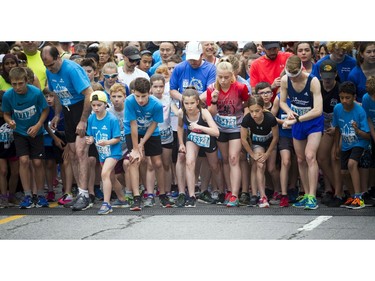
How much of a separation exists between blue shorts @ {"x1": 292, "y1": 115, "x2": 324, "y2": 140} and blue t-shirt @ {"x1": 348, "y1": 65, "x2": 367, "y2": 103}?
38cm

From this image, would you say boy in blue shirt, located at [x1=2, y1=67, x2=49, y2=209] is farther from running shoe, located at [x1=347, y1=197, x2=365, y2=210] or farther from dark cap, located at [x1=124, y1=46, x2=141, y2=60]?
running shoe, located at [x1=347, y1=197, x2=365, y2=210]

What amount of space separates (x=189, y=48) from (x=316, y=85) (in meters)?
1.04

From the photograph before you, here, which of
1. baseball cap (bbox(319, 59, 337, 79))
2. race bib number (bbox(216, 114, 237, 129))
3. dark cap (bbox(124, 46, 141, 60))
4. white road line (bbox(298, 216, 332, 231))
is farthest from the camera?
dark cap (bbox(124, 46, 141, 60))

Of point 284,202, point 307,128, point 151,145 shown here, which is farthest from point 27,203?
point 307,128

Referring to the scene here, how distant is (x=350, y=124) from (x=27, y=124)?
2559 millimetres

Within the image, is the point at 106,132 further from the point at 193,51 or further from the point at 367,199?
the point at 367,199

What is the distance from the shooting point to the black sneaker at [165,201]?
913cm

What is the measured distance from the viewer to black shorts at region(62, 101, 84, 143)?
9.31m

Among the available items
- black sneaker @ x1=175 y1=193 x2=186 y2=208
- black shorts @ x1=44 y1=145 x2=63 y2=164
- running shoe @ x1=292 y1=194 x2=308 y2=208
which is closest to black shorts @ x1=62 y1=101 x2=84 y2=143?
black shorts @ x1=44 y1=145 x2=63 y2=164

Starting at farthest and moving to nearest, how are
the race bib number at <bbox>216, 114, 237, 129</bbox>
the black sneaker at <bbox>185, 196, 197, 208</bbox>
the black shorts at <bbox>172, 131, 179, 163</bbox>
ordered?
the black shorts at <bbox>172, 131, 179, 163</bbox>
the race bib number at <bbox>216, 114, 237, 129</bbox>
the black sneaker at <bbox>185, 196, 197, 208</bbox>

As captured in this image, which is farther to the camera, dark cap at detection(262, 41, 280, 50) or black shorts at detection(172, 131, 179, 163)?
black shorts at detection(172, 131, 179, 163)

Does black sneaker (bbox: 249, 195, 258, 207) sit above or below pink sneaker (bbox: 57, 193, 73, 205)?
below

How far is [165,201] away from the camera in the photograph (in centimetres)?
919
